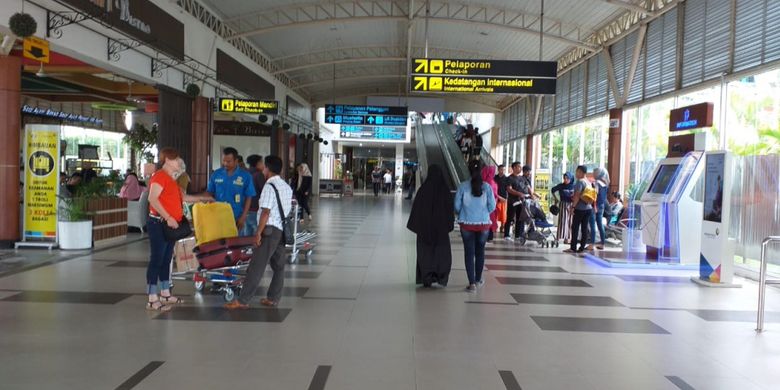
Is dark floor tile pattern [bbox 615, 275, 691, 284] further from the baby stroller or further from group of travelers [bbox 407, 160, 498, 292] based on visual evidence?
the baby stroller

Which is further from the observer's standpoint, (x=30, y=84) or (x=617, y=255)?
(x=30, y=84)

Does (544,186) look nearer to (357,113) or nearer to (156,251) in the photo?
(357,113)

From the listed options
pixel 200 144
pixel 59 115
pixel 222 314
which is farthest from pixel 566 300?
pixel 59 115

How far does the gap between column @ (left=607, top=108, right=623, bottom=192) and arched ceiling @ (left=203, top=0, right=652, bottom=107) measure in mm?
2719

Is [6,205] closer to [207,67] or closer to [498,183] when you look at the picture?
[207,67]

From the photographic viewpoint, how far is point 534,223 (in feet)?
40.7

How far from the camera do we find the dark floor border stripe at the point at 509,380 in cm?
393

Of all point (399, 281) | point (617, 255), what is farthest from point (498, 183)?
point (399, 281)

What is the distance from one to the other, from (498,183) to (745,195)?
5001mm

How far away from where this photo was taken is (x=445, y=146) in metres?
24.7

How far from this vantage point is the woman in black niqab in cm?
714

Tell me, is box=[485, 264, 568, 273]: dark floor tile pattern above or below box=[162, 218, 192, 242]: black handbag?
below

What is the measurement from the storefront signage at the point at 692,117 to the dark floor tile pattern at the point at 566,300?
3.83 metres

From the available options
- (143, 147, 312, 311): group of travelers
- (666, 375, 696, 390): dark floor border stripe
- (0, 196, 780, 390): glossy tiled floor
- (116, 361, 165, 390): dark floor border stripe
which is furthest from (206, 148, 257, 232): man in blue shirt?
(666, 375, 696, 390): dark floor border stripe
